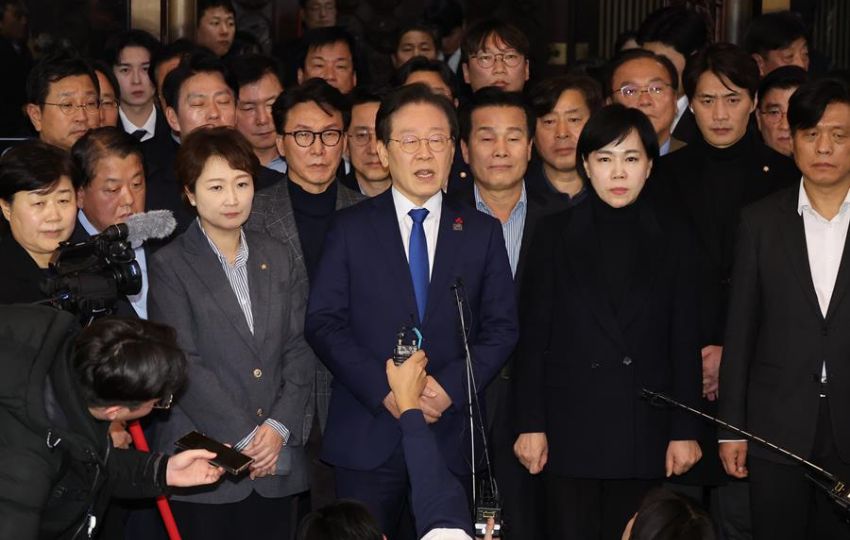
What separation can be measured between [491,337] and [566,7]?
522 centimetres

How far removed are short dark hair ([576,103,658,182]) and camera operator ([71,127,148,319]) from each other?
4.54 ft

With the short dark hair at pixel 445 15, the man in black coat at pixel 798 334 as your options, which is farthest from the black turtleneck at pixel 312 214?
the short dark hair at pixel 445 15

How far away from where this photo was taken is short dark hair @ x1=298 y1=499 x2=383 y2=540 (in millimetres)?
2623

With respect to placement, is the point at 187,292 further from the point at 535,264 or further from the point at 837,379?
the point at 837,379

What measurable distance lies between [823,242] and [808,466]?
0.78 metres

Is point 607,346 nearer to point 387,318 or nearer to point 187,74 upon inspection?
point 387,318

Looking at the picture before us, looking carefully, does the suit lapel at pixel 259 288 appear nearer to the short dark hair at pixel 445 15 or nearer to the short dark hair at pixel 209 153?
the short dark hair at pixel 209 153

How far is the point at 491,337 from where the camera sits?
3766 mm

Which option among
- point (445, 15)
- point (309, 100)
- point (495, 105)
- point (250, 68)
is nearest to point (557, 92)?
point (495, 105)

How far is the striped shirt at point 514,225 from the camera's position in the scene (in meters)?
4.30

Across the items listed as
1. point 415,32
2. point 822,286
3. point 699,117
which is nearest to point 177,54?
point 415,32

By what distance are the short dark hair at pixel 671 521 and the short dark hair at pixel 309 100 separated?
2093mm

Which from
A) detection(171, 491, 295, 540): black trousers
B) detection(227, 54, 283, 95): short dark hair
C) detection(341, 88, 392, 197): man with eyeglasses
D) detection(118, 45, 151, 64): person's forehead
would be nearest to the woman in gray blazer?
detection(171, 491, 295, 540): black trousers

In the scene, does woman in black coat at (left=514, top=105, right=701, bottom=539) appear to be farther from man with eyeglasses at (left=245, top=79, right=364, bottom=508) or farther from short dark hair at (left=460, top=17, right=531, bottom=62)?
short dark hair at (left=460, top=17, right=531, bottom=62)
